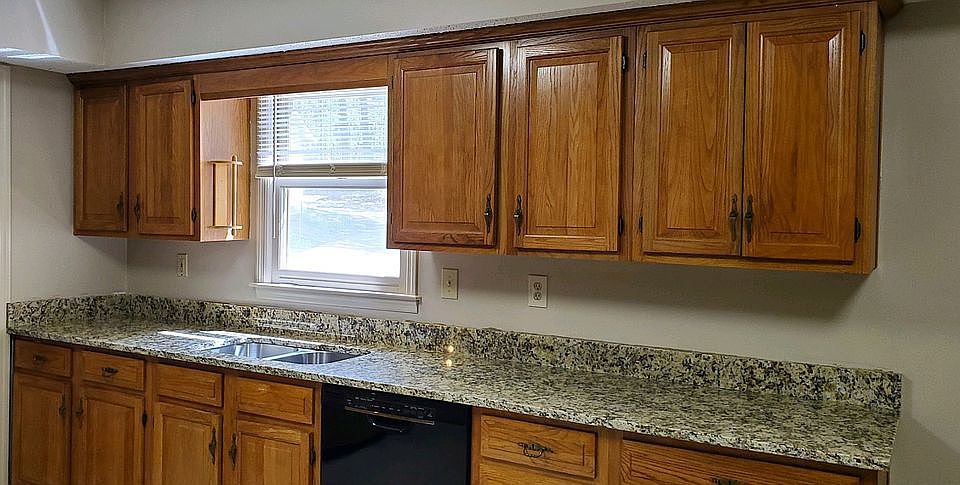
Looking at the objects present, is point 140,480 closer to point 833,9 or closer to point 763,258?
point 763,258

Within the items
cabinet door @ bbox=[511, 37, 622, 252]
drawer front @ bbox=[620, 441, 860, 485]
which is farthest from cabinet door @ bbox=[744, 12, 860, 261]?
drawer front @ bbox=[620, 441, 860, 485]

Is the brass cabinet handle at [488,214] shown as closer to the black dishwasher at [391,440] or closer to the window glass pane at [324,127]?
the black dishwasher at [391,440]

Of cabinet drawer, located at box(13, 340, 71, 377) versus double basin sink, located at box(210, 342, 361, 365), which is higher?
double basin sink, located at box(210, 342, 361, 365)

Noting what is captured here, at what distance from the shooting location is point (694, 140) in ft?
8.31

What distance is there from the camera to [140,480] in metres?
3.51

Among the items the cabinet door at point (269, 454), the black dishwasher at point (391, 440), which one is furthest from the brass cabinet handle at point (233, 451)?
the black dishwasher at point (391, 440)

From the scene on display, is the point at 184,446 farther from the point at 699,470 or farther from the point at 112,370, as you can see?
the point at 699,470

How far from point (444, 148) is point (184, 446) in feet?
5.28

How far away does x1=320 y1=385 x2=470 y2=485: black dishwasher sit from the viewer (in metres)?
2.69

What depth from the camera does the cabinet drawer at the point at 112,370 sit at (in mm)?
3477

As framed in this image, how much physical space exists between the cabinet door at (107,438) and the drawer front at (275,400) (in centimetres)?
62

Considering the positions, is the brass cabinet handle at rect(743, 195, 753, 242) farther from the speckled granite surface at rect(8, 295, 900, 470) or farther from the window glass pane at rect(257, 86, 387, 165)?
the window glass pane at rect(257, 86, 387, 165)

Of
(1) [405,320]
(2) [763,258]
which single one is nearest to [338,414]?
(1) [405,320]

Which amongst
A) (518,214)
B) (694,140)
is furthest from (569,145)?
(694,140)
